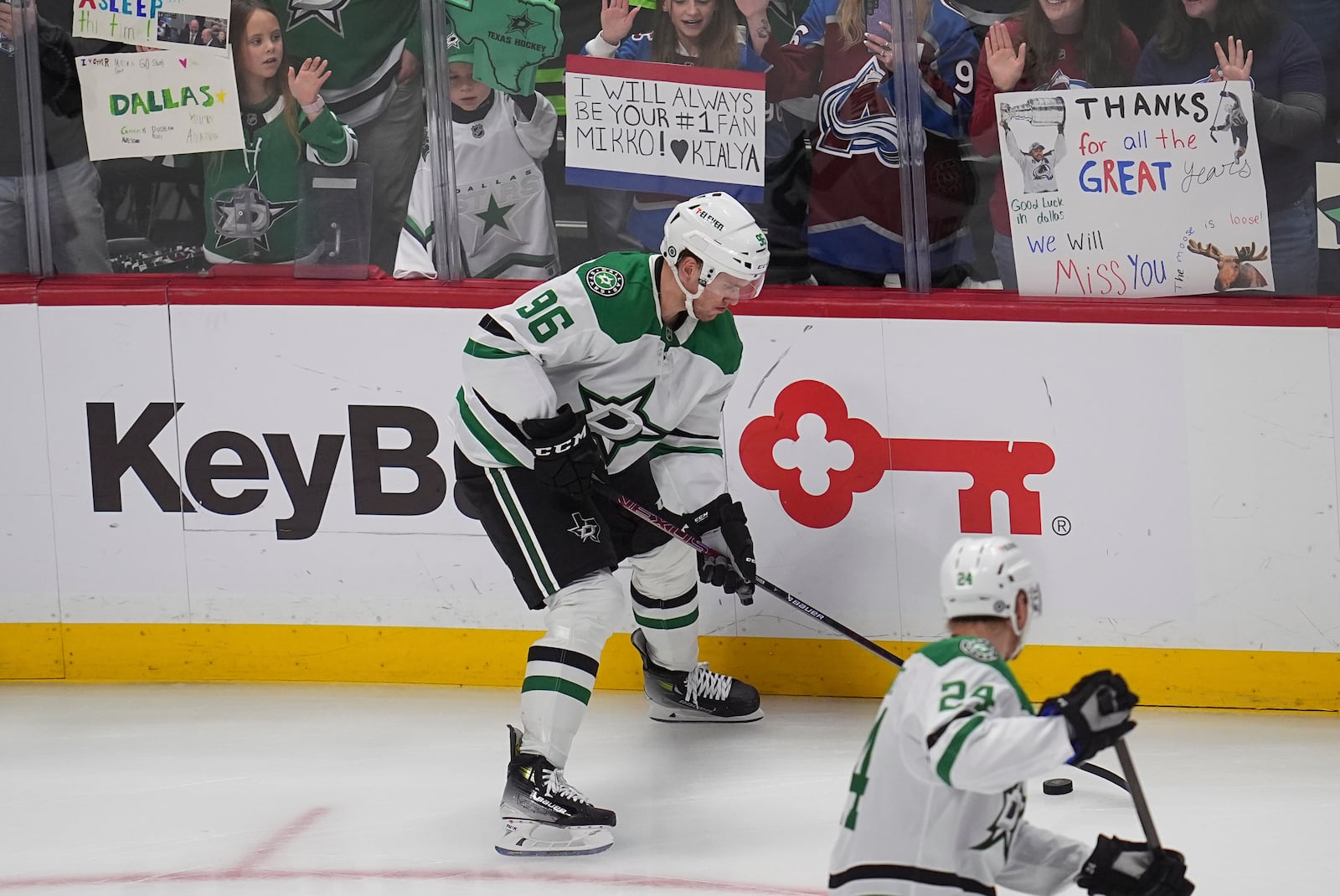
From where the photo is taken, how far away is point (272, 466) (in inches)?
184

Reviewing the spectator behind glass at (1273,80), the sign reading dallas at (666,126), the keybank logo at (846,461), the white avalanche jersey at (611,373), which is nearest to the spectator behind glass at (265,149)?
the sign reading dallas at (666,126)

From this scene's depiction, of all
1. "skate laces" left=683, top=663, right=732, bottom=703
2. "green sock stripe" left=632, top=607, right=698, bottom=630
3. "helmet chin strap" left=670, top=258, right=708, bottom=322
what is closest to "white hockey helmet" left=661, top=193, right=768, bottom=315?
"helmet chin strap" left=670, top=258, right=708, bottom=322

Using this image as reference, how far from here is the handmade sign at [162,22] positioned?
4676mm

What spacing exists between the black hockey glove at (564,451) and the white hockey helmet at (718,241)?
15.4 inches

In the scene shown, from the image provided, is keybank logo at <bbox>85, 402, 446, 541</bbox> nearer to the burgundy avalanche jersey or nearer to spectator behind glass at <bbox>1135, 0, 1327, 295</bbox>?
the burgundy avalanche jersey

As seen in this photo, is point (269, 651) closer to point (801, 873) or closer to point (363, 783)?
point (363, 783)

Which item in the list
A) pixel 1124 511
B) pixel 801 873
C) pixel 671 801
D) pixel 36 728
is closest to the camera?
pixel 801 873

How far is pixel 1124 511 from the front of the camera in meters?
4.19

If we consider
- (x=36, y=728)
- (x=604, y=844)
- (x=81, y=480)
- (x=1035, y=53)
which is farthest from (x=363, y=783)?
(x=1035, y=53)

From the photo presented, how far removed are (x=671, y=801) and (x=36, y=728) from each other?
1822 mm

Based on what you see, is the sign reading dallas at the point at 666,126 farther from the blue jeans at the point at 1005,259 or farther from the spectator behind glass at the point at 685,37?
the blue jeans at the point at 1005,259

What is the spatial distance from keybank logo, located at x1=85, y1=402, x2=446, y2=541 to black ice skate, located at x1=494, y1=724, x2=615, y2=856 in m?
1.19

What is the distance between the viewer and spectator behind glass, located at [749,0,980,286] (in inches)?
172

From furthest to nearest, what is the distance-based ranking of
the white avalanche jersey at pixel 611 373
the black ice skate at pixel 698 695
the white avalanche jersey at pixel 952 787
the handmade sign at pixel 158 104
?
1. the handmade sign at pixel 158 104
2. the black ice skate at pixel 698 695
3. the white avalanche jersey at pixel 611 373
4. the white avalanche jersey at pixel 952 787
